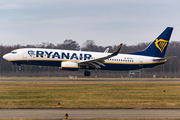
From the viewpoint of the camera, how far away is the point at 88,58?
43.3 meters

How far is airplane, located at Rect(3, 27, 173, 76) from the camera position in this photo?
41219mm

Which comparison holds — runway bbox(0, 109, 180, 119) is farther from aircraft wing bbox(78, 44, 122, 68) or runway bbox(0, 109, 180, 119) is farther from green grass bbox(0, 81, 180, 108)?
aircraft wing bbox(78, 44, 122, 68)

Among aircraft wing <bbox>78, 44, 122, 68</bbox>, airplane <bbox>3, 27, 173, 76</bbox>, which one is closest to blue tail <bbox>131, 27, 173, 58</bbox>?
airplane <bbox>3, 27, 173, 76</bbox>

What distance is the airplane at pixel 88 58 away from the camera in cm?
4122

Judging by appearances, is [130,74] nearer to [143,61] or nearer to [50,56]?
[143,61]

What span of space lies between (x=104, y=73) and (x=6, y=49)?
1140 inches

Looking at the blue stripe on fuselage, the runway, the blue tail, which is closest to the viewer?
the runway

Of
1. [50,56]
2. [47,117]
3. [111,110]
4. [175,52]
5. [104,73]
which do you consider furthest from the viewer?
[175,52]

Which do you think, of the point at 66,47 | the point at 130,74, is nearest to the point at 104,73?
the point at 130,74

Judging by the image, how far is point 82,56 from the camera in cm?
4294

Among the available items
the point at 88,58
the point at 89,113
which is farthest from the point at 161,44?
the point at 89,113

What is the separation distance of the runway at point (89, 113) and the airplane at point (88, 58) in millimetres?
23843

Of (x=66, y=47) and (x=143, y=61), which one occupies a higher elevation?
(x=66, y=47)

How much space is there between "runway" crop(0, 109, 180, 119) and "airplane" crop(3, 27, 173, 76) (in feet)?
78.2
